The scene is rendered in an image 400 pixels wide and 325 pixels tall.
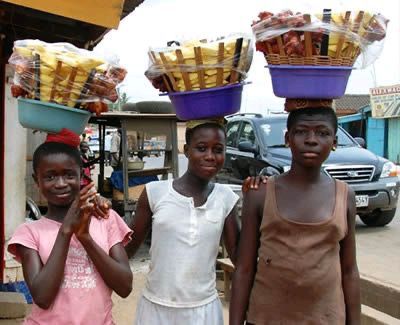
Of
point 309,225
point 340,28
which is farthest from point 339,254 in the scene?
point 340,28

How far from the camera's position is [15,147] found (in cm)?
509

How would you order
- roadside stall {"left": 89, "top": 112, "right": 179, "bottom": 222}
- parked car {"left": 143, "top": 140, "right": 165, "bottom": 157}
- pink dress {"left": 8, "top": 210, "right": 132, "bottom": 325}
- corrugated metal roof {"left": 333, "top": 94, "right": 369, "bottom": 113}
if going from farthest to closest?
corrugated metal roof {"left": 333, "top": 94, "right": 369, "bottom": 113}
parked car {"left": 143, "top": 140, "right": 165, "bottom": 157}
roadside stall {"left": 89, "top": 112, "right": 179, "bottom": 222}
pink dress {"left": 8, "top": 210, "right": 132, "bottom": 325}

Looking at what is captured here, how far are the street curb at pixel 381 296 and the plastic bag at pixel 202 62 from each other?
9.75 ft

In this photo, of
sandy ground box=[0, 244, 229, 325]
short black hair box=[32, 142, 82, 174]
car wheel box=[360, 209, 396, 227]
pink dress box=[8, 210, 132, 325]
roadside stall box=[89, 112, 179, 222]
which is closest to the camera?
pink dress box=[8, 210, 132, 325]

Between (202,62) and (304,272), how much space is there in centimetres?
93

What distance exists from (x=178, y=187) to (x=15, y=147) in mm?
3213

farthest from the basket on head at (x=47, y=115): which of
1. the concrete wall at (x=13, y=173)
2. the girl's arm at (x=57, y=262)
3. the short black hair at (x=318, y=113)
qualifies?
the concrete wall at (x=13, y=173)

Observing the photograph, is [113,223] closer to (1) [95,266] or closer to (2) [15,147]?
(1) [95,266]

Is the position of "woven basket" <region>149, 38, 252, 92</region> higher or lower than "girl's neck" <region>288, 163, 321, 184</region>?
higher

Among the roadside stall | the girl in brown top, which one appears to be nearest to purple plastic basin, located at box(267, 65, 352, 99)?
the girl in brown top

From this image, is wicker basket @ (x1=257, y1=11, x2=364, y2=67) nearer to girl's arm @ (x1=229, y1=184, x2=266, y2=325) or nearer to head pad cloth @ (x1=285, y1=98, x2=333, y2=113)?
head pad cloth @ (x1=285, y1=98, x2=333, y2=113)

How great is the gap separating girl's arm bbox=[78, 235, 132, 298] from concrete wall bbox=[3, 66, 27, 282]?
3374mm

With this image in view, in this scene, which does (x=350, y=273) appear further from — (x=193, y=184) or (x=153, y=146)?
(x=153, y=146)

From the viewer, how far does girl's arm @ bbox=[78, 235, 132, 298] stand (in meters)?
1.90
